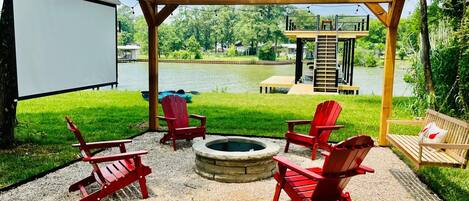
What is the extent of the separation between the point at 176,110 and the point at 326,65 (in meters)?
11.7

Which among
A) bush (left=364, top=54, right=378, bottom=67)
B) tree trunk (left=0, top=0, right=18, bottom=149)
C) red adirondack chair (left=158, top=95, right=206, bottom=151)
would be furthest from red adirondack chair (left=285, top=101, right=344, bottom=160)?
bush (left=364, top=54, right=378, bottom=67)

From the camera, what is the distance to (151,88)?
704 cm

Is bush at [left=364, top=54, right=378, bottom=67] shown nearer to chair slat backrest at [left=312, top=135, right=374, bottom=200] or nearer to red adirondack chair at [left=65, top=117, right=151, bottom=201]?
chair slat backrest at [left=312, top=135, right=374, bottom=200]

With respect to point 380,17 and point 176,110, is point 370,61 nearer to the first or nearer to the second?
point 380,17

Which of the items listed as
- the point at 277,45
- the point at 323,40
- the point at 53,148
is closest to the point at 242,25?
the point at 277,45

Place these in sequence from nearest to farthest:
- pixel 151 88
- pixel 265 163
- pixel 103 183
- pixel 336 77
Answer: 1. pixel 103 183
2. pixel 265 163
3. pixel 151 88
4. pixel 336 77

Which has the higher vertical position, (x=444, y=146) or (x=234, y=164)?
(x=444, y=146)

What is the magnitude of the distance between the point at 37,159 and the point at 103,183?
2014 mm

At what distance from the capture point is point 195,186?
165 inches

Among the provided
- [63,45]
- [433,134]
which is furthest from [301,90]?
[63,45]

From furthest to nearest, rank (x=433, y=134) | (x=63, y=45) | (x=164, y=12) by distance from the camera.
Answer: (x=164, y=12)
(x=63, y=45)
(x=433, y=134)

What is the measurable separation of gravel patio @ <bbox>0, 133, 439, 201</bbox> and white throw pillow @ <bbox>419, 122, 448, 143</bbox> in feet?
1.76

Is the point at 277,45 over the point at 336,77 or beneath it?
over

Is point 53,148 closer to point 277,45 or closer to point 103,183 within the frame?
point 103,183
